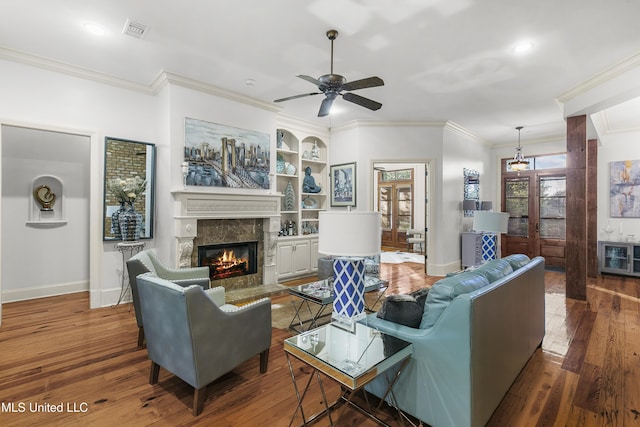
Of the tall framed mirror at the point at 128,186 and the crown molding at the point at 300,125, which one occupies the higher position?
the crown molding at the point at 300,125

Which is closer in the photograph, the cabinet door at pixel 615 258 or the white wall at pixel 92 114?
the white wall at pixel 92 114

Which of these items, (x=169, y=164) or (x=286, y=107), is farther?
(x=286, y=107)

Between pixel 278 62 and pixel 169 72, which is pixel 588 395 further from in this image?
pixel 169 72

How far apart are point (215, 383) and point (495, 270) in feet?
7.52

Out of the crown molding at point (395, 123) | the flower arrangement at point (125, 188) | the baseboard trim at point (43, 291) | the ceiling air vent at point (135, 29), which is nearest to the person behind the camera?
the ceiling air vent at point (135, 29)

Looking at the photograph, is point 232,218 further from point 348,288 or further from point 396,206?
point 396,206

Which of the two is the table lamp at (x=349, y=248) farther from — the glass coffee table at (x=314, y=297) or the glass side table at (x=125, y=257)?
the glass side table at (x=125, y=257)

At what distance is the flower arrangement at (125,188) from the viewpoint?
4113 millimetres

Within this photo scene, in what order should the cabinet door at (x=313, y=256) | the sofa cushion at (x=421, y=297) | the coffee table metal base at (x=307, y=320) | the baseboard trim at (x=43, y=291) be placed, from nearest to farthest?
the sofa cushion at (x=421, y=297) → the coffee table metal base at (x=307, y=320) → the baseboard trim at (x=43, y=291) → the cabinet door at (x=313, y=256)

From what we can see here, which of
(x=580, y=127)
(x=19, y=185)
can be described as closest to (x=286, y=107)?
(x=19, y=185)

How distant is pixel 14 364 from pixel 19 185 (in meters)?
2.96

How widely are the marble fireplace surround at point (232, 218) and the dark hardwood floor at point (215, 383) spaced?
46.2 inches

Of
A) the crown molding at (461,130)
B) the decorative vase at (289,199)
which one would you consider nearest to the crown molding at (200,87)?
the decorative vase at (289,199)

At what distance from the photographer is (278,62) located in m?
3.79
